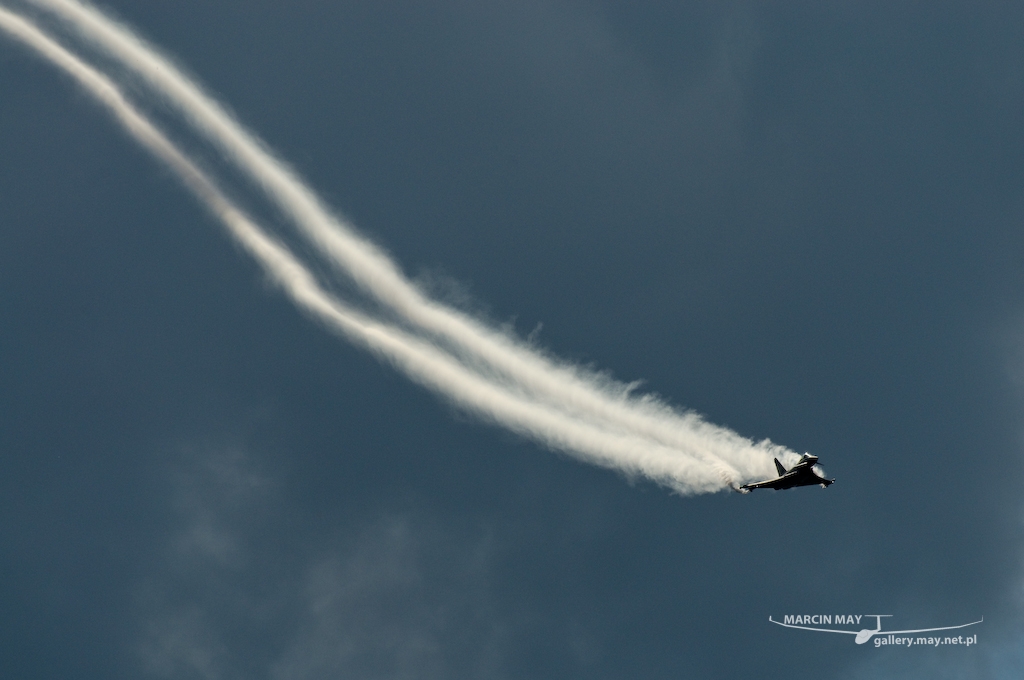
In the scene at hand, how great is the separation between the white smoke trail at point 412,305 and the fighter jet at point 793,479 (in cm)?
97

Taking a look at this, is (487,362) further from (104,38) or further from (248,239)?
(104,38)

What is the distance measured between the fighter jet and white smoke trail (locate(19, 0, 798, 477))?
3.19 feet

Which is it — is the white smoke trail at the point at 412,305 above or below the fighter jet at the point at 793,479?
above

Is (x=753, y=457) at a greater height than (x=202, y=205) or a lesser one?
lesser

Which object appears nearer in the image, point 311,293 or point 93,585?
point 311,293

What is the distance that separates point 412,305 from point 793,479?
3476 cm

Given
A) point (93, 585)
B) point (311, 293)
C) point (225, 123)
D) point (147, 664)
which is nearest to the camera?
point (311, 293)

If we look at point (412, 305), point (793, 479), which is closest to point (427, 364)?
point (412, 305)

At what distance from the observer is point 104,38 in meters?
73.1

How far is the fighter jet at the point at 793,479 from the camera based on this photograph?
224 feet

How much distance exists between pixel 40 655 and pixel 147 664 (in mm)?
22643

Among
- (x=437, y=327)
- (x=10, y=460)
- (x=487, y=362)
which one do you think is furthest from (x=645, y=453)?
(x=10, y=460)

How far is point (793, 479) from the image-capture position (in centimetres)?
6919

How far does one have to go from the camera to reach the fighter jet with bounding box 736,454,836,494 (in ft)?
224
